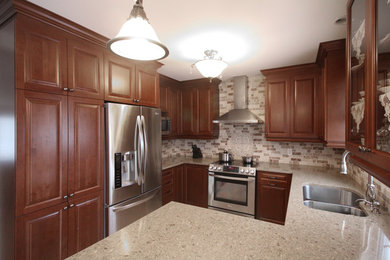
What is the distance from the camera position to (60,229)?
1.64m

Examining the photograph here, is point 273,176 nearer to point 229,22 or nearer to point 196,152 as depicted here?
point 196,152

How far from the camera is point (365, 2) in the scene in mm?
796

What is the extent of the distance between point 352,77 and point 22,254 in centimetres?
256

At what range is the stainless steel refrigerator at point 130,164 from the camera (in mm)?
2010

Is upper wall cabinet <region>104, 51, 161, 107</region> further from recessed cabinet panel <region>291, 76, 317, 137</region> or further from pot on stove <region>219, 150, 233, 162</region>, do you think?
recessed cabinet panel <region>291, 76, 317, 137</region>

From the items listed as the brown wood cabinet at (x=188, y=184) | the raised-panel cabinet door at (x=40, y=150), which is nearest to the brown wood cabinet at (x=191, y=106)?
A: the brown wood cabinet at (x=188, y=184)

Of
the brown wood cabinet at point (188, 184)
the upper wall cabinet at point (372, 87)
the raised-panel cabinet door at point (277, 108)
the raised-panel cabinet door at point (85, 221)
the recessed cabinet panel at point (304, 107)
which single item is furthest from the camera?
the brown wood cabinet at point (188, 184)

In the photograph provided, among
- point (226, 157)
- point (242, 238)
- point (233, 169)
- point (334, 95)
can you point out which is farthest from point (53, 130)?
point (334, 95)

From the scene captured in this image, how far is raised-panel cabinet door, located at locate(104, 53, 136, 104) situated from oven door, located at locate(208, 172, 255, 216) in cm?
188

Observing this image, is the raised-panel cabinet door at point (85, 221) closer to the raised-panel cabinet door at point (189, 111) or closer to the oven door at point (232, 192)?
the oven door at point (232, 192)

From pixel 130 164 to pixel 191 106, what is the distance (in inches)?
78.2

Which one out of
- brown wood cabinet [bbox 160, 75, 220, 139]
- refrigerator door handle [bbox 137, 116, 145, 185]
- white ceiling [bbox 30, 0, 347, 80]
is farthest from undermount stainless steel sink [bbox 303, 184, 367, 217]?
brown wood cabinet [bbox 160, 75, 220, 139]

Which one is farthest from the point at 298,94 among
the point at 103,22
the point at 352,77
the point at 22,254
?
the point at 22,254

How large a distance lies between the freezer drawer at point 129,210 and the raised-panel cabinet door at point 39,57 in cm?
136
